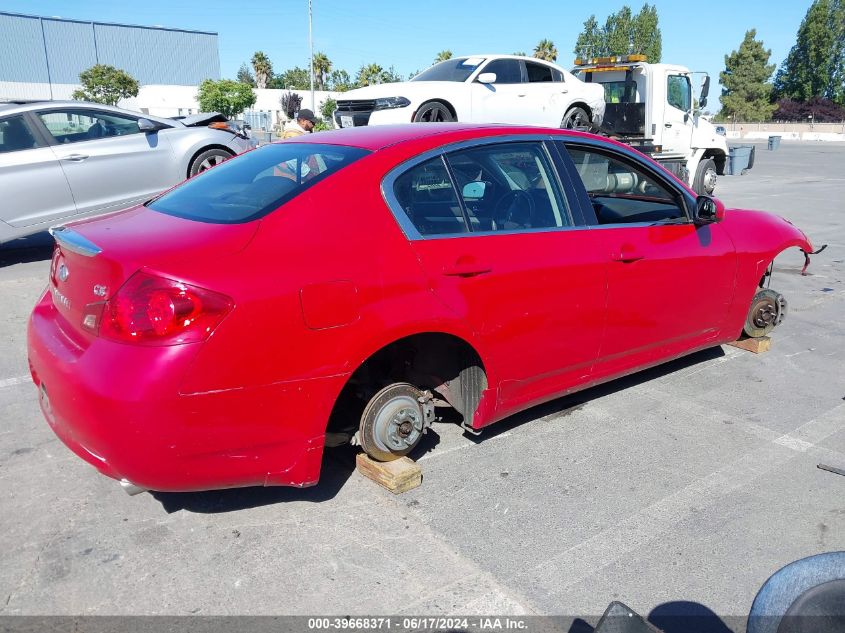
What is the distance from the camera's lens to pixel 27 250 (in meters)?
8.93

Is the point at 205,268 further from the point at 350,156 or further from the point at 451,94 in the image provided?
the point at 451,94

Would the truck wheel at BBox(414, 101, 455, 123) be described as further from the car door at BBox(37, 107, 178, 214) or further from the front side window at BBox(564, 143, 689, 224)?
the front side window at BBox(564, 143, 689, 224)

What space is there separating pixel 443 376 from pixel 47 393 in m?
1.81

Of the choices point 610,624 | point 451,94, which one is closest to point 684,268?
point 610,624

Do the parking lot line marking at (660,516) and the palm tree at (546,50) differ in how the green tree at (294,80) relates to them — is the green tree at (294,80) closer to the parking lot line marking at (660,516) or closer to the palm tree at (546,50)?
the palm tree at (546,50)

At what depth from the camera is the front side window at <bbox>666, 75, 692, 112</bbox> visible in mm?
13641

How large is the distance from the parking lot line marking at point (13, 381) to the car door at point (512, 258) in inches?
121

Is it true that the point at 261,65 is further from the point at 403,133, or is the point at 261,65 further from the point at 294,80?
the point at 403,133

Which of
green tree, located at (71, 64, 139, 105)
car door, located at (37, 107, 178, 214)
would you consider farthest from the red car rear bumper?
green tree, located at (71, 64, 139, 105)

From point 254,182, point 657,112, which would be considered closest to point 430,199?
point 254,182

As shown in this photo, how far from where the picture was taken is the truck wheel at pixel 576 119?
41.2 ft

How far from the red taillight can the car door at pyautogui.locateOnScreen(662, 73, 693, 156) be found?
12890 millimetres

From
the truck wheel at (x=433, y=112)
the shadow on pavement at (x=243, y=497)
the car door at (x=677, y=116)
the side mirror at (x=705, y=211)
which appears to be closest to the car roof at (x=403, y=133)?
the side mirror at (x=705, y=211)

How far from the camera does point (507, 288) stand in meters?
3.41
